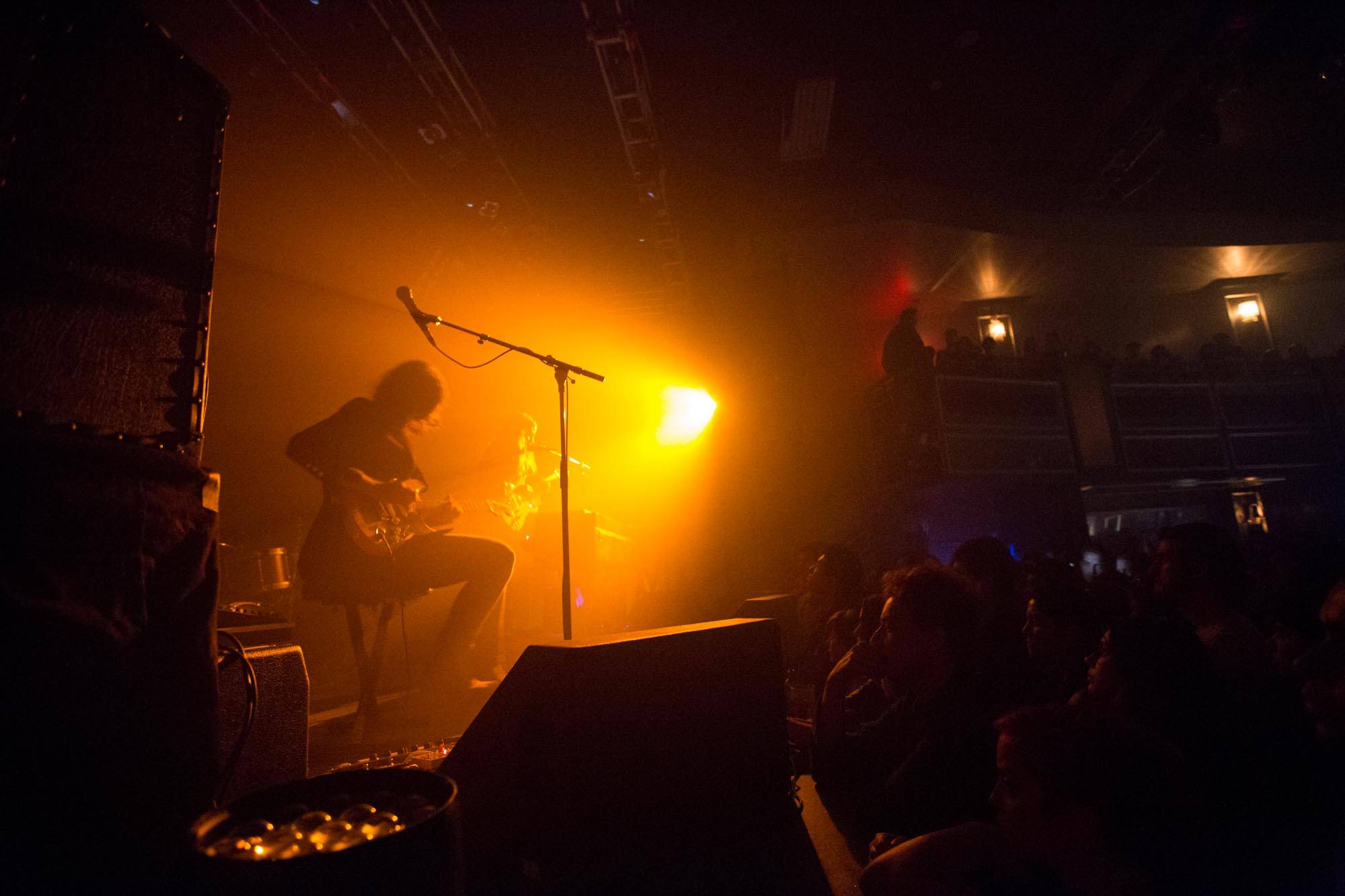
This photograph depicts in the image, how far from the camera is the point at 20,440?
37.9 inches

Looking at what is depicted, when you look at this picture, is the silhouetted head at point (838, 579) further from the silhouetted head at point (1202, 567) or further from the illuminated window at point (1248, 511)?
the illuminated window at point (1248, 511)

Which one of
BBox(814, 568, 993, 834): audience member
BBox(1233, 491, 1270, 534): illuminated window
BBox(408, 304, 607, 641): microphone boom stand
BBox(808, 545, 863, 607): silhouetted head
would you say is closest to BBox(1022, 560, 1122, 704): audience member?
BBox(814, 568, 993, 834): audience member

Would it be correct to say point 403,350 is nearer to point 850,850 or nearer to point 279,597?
point 279,597

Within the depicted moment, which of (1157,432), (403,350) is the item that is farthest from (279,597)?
(1157,432)

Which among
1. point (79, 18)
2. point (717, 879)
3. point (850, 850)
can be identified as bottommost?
point (850, 850)

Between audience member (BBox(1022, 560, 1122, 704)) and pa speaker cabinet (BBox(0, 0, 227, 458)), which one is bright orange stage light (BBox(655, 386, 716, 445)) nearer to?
audience member (BBox(1022, 560, 1122, 704))

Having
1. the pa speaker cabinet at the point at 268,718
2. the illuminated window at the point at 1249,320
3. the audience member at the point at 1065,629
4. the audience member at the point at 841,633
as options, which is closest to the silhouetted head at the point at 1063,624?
the audience member at the point at 1065,629

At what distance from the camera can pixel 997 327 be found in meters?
14.4

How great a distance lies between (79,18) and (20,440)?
861 millimetres

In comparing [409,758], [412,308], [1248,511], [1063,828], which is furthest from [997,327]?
[409,758]

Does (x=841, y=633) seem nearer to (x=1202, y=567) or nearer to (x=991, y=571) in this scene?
(x=991, y=571)

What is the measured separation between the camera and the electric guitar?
3.64 m

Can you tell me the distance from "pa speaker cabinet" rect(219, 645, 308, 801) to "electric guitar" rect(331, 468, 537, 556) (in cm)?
164

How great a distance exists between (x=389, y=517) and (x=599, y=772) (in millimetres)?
2954
